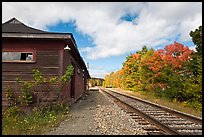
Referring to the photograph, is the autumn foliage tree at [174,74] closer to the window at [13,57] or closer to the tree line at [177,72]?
the tree line at [177,72]

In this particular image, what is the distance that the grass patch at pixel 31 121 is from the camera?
575 centimetres

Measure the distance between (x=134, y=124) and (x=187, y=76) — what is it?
10.7 m

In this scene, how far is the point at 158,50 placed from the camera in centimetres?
2288

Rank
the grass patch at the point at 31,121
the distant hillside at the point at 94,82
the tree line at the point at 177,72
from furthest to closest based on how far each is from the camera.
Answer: the distant hillside at the point at 94,82, the tree line at the point at 177,72, the grass patch at the point at 31,121

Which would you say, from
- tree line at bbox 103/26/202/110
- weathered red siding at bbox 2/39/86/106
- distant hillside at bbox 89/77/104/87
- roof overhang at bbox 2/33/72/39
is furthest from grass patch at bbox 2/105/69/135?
distant hillside at bbox 89/77/104/87

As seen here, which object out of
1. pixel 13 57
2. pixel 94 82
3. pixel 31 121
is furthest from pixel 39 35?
pixel 94 82

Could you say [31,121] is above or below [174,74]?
below

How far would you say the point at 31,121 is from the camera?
712cm

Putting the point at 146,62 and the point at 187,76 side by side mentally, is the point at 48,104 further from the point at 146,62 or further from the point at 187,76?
the point at 146,62

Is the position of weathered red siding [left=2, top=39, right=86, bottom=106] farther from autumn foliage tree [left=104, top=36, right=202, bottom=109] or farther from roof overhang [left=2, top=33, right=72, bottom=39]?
autumn foliage tree [left=104, top=36, right=202, bottom=109]

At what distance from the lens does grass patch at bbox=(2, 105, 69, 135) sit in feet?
18.9

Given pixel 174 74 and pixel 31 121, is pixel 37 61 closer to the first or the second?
pixel 31 121

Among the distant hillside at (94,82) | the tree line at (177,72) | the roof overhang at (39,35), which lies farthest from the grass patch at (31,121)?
the distant hillside at (94,82)

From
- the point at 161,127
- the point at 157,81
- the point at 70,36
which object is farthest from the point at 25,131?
the point at 157,81
